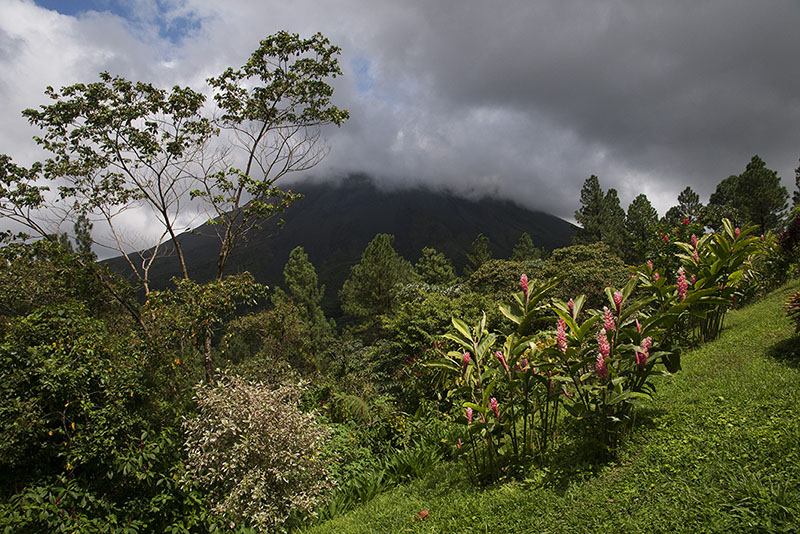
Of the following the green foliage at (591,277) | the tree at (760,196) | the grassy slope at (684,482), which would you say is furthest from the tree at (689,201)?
the grassy slope at (684,482)

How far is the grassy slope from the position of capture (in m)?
2.10

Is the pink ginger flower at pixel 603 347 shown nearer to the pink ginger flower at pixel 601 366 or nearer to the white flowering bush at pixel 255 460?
the pink ginger flower at pixel 601 366

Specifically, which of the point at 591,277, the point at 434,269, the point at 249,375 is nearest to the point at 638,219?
the point at 434,269

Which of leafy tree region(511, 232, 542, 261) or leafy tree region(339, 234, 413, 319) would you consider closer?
leafy tree region(339, 234, 413, 319)

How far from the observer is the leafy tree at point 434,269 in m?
30.0

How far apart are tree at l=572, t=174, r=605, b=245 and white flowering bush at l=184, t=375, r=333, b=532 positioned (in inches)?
1304

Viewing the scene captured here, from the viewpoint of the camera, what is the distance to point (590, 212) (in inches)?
1310

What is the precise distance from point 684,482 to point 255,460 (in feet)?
12.9

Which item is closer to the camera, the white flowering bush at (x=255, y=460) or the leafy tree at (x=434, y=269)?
the white flowering bush at (x=255, y=460)

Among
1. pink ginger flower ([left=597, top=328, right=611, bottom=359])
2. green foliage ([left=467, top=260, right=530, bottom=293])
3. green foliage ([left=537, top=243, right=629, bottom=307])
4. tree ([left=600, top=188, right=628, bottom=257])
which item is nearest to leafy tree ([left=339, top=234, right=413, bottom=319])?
green foliage ([left=467, top=260, right=530, bottom=293])

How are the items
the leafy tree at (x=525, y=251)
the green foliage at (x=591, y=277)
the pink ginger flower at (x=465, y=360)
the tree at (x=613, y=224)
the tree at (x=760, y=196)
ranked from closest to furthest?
1. the pink ginger flower at (x=465, y=360)
2. the green foliage at (x=591, y=277)
3. the tree at (x=760, y=196)
4. the tree at (x=613, y=224)
5. the leafy tree at (x=525, y=251)

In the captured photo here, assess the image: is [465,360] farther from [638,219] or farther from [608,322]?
[638,219]

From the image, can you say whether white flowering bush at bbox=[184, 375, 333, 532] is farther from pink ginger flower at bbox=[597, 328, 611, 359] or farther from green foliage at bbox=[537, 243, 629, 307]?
green foliage at bbox=[537, 243, 629, 307]

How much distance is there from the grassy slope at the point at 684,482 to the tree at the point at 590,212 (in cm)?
3157
